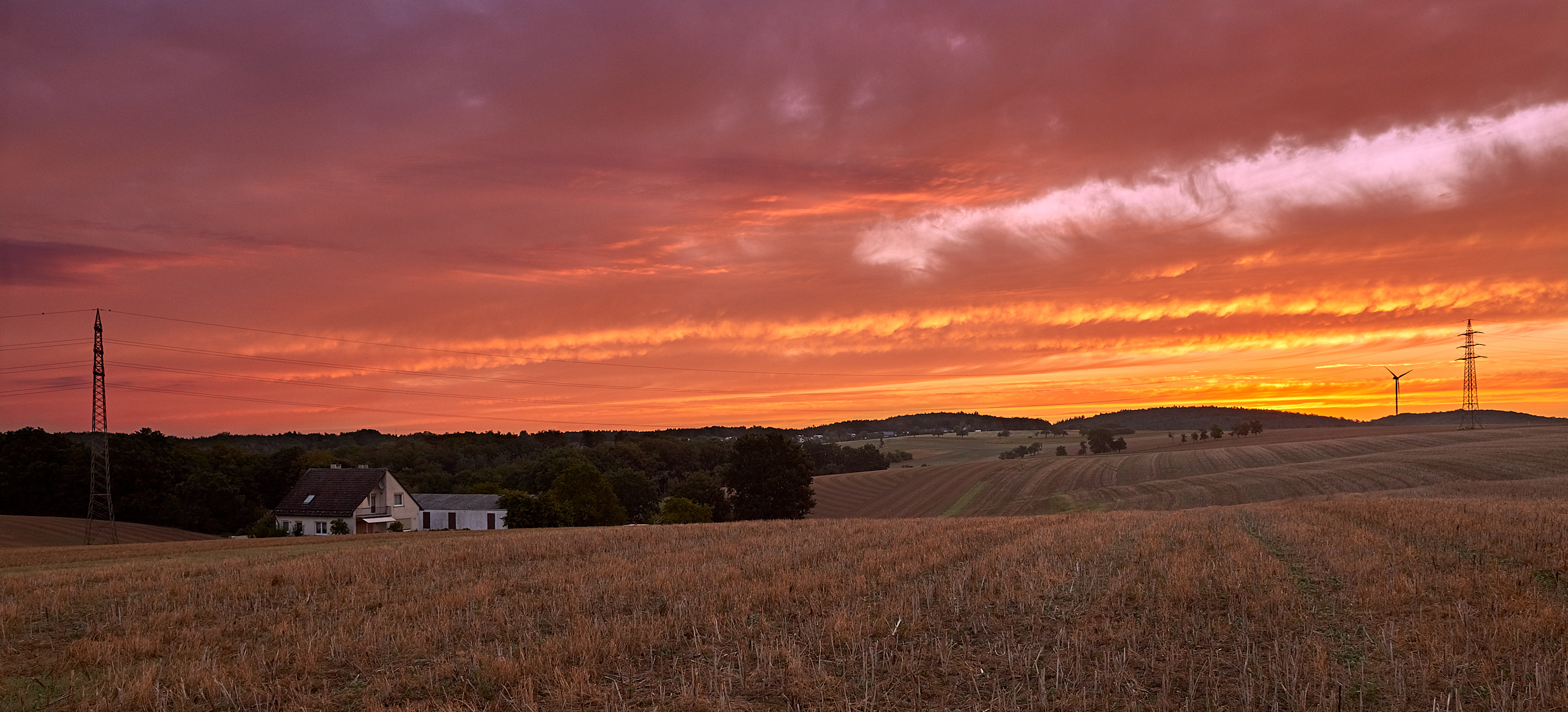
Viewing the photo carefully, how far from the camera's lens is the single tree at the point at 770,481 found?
84312 millimetres

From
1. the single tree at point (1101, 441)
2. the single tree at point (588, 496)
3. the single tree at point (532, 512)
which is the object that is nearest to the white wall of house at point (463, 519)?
the single tree at point (588, 496)

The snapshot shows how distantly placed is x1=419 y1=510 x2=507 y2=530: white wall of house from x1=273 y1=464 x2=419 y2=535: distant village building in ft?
15.4

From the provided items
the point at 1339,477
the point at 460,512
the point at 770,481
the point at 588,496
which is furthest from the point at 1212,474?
the point at 460,512

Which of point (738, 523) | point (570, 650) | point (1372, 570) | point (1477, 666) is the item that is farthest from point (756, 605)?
point (738, 523)

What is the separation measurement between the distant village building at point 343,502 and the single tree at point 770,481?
3511cm

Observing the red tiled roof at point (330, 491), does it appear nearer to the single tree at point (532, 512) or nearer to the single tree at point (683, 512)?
the single tree at point (532, 512)

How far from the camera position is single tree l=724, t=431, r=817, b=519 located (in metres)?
84.3

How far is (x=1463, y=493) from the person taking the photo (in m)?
51.9

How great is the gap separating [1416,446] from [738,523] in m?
94.5

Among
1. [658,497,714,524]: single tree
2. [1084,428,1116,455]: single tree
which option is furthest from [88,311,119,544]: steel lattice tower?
[1084,428,1116,455]: single tree

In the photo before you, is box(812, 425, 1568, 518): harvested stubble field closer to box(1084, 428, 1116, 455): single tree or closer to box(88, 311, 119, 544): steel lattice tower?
box(1084, 428, 1116, 455): single tree

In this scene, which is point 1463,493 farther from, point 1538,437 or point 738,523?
point 1538,437

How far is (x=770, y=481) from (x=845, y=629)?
7258 centimetres

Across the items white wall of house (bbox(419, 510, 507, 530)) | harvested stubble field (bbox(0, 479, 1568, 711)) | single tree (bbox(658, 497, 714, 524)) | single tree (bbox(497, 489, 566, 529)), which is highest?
harvested stubble field (bbox(0, 479, 1568, 711))
